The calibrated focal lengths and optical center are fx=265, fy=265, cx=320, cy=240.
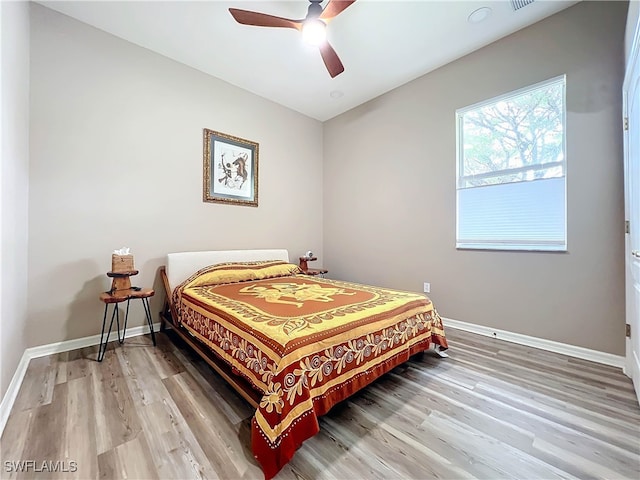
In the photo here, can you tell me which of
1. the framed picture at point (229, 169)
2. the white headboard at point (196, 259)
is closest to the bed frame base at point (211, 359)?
the white headboard at point (196, 259)

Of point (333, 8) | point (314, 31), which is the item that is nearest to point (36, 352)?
point (314, 31)

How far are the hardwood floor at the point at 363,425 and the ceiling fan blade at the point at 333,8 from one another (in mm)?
2823

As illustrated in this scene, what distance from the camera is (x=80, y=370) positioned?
6.75ft

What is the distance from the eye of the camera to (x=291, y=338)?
4.55 feet

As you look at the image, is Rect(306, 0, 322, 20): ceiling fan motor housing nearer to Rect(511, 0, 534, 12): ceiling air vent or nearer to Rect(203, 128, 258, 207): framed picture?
Rect(511, 0, 534, 12): ceiling air vent

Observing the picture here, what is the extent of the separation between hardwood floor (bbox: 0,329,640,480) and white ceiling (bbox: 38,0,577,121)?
313 centimetres

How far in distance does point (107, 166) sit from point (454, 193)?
3738mm

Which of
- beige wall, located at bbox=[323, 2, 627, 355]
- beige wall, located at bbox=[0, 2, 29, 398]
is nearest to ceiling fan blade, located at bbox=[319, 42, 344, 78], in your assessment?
beige wall, located at bbox=[323, 2, 627, 355]

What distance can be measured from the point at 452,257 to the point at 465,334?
85cm

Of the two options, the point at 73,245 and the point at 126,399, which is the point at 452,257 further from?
the point at 73,245

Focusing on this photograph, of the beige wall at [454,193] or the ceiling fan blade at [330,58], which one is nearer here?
the beige wall at [454,193]

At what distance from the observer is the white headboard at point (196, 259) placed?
2.91 meters

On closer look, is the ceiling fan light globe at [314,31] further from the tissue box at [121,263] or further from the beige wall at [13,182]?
the tissue box at [121,263]

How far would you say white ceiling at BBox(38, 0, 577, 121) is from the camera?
2393 mm
